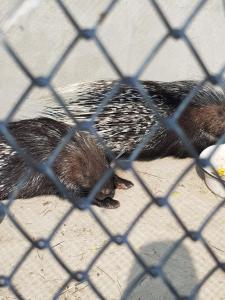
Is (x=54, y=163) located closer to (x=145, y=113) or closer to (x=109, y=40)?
(x=145, y=113)

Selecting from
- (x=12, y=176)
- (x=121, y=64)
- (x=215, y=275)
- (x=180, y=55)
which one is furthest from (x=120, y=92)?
(x=215, y=275)

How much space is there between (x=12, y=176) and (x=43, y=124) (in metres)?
0.27

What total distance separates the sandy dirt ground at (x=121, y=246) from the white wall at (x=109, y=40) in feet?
2.09

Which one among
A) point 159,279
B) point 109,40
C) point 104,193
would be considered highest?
point 109,40

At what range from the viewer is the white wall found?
2.76 m

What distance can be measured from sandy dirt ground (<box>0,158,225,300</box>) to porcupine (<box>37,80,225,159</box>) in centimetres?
17

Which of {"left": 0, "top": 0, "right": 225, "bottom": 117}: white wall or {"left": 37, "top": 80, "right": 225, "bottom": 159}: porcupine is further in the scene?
{"left": 0, "top": 0, "right": 225, "bottom": 117}: white wall

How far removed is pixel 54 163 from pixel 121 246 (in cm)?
53

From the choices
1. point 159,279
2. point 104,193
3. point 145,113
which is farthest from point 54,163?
point 159,279

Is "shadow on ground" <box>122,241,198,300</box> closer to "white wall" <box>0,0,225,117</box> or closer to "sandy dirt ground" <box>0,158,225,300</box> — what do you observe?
"sandy dirt ground" <box>0,158,225,300</box>

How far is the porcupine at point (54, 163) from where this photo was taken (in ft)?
7.72

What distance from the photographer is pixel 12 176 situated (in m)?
2.36

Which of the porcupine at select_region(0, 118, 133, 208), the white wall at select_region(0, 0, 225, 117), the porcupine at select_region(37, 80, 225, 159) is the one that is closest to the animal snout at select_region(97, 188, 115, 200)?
the porcupine at select_region(0, 118, 133, 208)

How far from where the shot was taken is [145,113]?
8.52 feet
